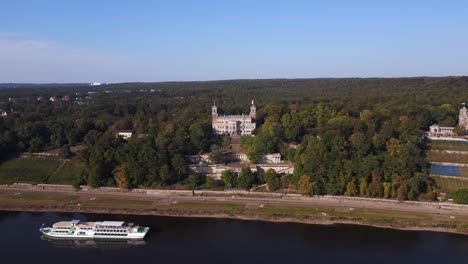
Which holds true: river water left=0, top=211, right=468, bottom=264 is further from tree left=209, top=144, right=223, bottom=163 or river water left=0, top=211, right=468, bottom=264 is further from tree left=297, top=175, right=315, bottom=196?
tree left=209, top=144, right=223, bottom=163

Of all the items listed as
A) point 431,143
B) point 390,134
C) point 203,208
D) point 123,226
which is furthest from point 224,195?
point 431,143

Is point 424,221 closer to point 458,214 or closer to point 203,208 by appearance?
point 458,214

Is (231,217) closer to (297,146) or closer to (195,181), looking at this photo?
(195,181)

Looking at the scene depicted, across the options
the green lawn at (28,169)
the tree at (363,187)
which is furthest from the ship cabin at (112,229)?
the tree at (363,187)

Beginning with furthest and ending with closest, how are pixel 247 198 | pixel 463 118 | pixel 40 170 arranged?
pixel 463 118 < pixel 40 170 < pixel 247 198

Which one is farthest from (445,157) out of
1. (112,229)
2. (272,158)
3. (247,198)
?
(112,229)

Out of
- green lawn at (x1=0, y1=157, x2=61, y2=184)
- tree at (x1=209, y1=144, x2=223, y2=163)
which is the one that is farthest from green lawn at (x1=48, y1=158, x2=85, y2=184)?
tree at (x1=209, y1=144, x2=223, y2=163)
